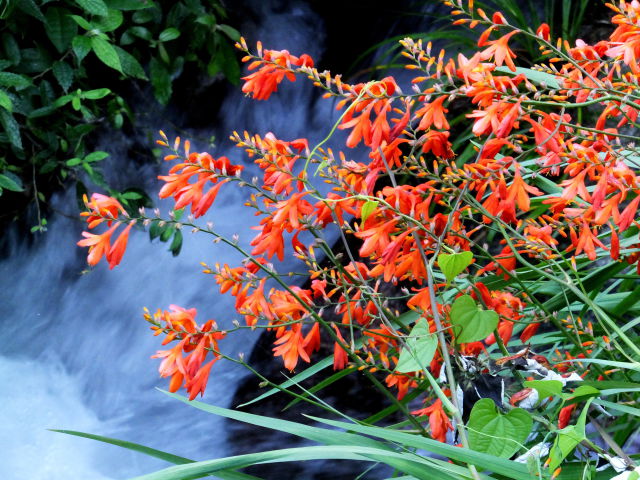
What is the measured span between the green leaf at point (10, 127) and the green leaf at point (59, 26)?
296mm

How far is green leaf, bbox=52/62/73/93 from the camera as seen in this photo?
295cm

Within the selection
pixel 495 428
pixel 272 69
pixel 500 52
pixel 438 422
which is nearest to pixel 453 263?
pixel 495 428

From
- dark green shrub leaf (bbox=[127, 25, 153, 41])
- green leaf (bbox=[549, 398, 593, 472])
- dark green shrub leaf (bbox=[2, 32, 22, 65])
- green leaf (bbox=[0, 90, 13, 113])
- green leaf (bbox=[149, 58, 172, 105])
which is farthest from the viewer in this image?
green leaf (bbox=[149, 58, 172, 105])

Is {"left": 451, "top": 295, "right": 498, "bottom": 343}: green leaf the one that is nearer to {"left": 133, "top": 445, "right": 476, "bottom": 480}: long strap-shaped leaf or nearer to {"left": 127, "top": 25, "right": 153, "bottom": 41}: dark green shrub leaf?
{"left": 133, "top": 445, "right": 476, "bottom": 480}: long strap-shaped leaf

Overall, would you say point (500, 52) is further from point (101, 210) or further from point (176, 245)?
point (176, 245)

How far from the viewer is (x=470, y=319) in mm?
1008

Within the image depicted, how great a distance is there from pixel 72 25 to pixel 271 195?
1.94m

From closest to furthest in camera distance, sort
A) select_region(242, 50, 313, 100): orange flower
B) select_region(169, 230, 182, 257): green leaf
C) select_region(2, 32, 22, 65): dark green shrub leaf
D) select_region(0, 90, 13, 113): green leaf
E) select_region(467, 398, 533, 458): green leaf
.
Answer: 1. select_region(467, 398, 533, 458): green leaf
2. select_region(242, 50, 313, 100): orange flower
3. select_region(0, 90, 13, 113): green leaf
4. select_region(2, 32, 22, 65): dark green shrub leaf
5. select_region(169, 230, 182, 257): green leaf

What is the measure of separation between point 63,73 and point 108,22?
29 cm

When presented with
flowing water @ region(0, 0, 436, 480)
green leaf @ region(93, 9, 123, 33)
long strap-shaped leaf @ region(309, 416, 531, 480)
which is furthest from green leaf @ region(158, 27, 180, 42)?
long strap-shaped leaf @ region(309, 416, 531, 480)

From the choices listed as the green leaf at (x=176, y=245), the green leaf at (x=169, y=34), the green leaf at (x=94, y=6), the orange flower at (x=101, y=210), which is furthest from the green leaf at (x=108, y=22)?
the orange flower at (x=101, y=210)

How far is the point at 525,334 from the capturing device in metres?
1.29

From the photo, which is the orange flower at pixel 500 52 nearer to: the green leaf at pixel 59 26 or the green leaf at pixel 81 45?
the green leaf at pixel 81 45

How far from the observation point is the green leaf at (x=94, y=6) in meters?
2.64
